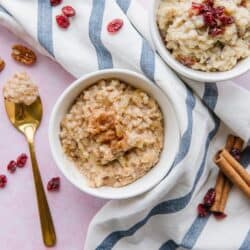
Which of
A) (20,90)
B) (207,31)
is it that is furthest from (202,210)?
(20,90)

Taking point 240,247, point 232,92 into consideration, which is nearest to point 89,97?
point 232,92

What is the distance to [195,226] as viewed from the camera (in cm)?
203

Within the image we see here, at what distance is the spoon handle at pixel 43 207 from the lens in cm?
202

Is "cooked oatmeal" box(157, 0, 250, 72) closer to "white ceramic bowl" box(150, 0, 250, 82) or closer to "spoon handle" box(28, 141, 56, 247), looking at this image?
"white ceramic bowl" box(150, 0, 250, 82)

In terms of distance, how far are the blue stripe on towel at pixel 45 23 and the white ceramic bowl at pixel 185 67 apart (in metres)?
0.34

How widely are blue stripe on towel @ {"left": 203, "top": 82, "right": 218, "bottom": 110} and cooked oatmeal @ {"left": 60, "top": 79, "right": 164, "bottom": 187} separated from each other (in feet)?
0.52

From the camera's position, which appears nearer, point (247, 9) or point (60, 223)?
point (247, 9)

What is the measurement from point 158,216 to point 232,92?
0.47 m

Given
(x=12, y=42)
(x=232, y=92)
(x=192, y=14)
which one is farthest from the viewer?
(x=12, y=42)

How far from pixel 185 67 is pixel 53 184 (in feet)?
1.99

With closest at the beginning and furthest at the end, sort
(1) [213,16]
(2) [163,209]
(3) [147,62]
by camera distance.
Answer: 1. (1) [213,16]
2. (3) [147,62]
3. (2) [163,209]

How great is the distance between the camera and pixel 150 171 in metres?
1.91

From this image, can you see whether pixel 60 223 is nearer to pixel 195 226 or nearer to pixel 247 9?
pixel 195 226

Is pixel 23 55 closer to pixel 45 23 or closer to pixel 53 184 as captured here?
pixel 45 23
